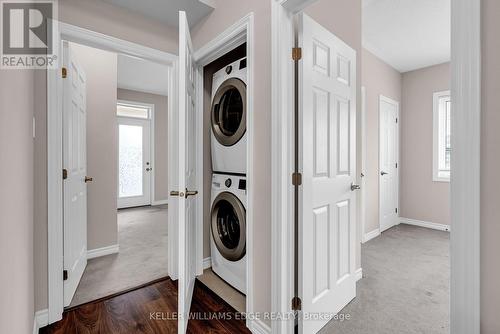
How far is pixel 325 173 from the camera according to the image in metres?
1.67

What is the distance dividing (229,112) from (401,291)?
2.22m

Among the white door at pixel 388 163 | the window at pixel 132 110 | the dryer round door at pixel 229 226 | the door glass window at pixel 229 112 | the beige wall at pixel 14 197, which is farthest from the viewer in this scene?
the window at pixel 132 110

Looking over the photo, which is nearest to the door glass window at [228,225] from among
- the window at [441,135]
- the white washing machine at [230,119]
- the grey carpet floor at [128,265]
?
the white washing machine at [230,119]

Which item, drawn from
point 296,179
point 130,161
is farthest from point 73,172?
point 130,161

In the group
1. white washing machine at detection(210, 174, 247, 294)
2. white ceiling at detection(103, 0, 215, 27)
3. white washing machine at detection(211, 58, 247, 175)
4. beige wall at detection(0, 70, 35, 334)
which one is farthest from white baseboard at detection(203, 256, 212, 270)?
white ceiling at detection(103, 0, 215, 27)

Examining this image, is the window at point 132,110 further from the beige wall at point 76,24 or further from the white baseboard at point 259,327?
the white baseboard at point 259,327

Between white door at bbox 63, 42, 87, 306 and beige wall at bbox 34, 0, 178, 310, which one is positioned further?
white door at bbox 63, 42, 87, 306

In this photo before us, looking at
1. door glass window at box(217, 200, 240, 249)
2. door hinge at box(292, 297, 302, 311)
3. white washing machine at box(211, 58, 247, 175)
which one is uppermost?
white washing machine at box(211, 58, 247, 175)

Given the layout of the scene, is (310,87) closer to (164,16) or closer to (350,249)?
(350,249)

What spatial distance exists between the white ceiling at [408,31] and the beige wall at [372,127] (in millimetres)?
212

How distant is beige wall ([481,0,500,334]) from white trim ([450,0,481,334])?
14 mm

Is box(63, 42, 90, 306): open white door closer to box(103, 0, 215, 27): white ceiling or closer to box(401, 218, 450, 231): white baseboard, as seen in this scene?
box(103, 0, 215, 27): white ceiling

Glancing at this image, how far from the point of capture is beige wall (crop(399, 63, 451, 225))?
3.94 m

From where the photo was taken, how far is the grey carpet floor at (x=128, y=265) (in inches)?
83.0
